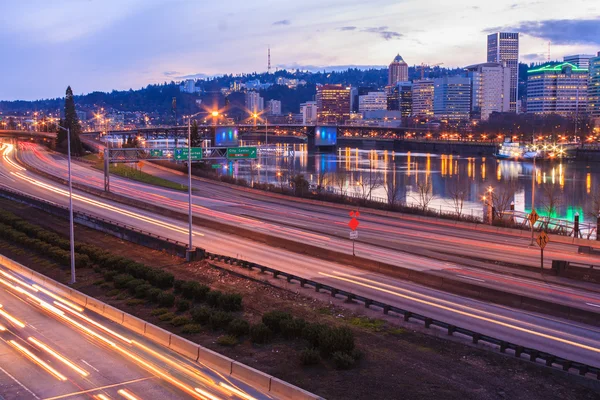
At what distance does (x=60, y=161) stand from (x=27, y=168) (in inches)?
423

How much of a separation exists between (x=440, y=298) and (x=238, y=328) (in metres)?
8.00

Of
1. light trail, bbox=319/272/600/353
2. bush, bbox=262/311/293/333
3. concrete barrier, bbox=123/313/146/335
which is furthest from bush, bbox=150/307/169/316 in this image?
light trail, bbox=319/272/600/353

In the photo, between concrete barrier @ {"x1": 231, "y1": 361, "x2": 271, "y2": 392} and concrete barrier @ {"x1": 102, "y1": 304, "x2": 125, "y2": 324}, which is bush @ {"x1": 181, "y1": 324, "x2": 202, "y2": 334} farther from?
concrete barrier @ {"x1": 231, "y1": 361, "x2": 271, "y2": 392}

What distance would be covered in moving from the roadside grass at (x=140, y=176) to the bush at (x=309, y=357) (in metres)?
44.7

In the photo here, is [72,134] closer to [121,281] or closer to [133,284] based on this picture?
[121,281]

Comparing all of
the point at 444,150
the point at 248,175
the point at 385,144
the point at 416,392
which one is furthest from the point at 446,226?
the point at 385,144

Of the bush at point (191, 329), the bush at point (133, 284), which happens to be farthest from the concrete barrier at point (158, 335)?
the bush at point (133, 284)

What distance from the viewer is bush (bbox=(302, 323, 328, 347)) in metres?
15.1

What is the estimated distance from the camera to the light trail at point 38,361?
13.1 m

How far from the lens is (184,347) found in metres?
14.9

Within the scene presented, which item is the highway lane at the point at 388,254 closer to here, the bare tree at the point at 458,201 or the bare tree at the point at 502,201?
the bare tree at the point at 458,201

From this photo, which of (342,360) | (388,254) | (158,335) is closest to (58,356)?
(158,335)

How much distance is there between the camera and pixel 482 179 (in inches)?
3238

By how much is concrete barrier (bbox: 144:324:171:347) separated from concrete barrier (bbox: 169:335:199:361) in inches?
7.5
